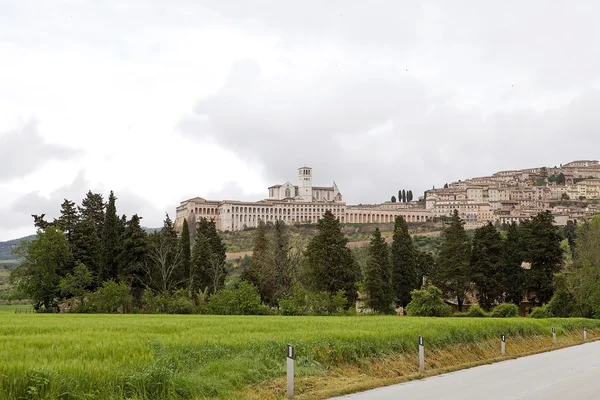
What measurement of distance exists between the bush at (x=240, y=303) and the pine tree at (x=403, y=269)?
2309cm

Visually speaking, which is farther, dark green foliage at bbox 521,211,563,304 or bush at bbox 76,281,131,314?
dark green foliage at bbox 521,211,563,304

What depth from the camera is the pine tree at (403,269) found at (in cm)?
6581

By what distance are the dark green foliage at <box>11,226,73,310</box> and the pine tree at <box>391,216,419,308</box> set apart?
32822mm

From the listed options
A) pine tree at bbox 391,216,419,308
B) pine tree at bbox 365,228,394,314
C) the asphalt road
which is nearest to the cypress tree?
pine tree at bbox 365,228,394,314

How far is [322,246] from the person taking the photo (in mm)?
58531

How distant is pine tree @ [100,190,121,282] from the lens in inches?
2331

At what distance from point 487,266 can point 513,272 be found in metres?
2.50

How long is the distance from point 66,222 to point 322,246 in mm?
27687

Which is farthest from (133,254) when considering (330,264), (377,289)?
(377,289)

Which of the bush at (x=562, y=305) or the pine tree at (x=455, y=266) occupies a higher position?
the pine tree at (x=455, y=266)

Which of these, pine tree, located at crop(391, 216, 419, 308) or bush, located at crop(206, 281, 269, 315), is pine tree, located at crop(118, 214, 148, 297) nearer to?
bush, located at crop(206, 281, 269, 315)

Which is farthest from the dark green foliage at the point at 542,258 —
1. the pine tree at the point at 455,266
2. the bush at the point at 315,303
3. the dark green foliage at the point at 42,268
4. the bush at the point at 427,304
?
the dark green foliage at the point at 42,268

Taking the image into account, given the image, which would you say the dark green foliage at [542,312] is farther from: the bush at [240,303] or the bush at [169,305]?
the bush at [169,305]

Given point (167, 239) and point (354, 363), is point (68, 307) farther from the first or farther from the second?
point (354, 363)
